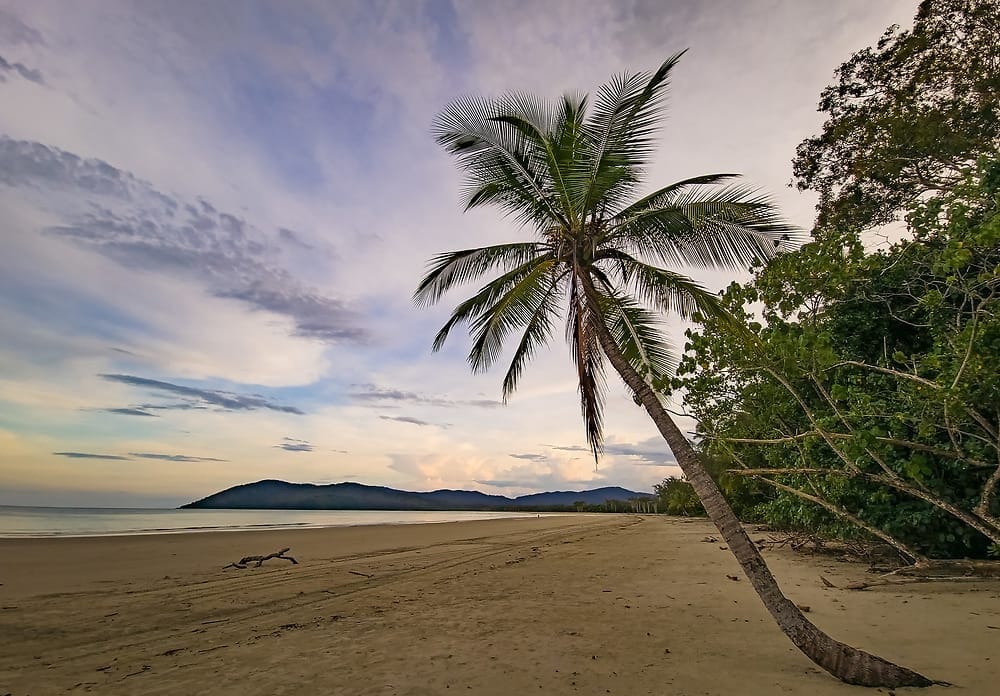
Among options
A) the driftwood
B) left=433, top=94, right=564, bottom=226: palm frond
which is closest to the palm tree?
left=433, top=94, right=564, bottom=226: palm frond

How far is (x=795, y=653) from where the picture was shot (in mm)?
5191

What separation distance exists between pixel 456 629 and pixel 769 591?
3.58 metres

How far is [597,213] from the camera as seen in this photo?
26.1ft

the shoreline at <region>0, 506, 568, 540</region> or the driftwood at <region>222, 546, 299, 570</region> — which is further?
the shoreline at <region>0, 506, 568, 540</region>

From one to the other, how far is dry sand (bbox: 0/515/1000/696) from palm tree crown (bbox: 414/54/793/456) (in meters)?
2.87

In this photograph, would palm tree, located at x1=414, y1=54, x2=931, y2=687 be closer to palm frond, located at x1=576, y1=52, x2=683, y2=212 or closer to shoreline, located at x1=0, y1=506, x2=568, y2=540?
palm frond, located at x1=576, y1=52, x2=683, y2=212

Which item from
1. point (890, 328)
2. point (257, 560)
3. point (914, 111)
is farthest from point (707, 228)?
point (257, 560)

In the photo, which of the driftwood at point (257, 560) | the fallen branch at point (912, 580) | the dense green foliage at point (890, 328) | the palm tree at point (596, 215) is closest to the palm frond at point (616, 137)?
the palm tree at point (596, 215)

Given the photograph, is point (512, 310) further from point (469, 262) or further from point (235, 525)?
point (235, 525)

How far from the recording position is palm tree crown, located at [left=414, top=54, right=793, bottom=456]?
7.46 meters

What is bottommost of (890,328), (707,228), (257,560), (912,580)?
(912,580)

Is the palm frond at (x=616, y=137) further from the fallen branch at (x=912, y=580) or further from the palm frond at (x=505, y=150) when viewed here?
the fallen branch at (x=912, y=580)

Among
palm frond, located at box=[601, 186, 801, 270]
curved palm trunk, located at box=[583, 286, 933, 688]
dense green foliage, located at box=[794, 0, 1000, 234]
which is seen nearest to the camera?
curved palm trunk, located at box=[583, 286, 933, 688]

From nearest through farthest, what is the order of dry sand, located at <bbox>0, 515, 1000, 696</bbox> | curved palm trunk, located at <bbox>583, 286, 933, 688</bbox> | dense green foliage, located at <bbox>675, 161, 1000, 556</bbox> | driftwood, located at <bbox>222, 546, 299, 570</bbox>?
curved palm trunk, located at <bbox>583, 286, 933, 688</bbox> < dry sand, located at <bbox>0, 515, 1000, 696</bbox> < dense green foliage, located at <bbox>675, 161, 1000, 556</bbox> < driftwood, located at <bbox>222, 546, 299, 570</bbox>
